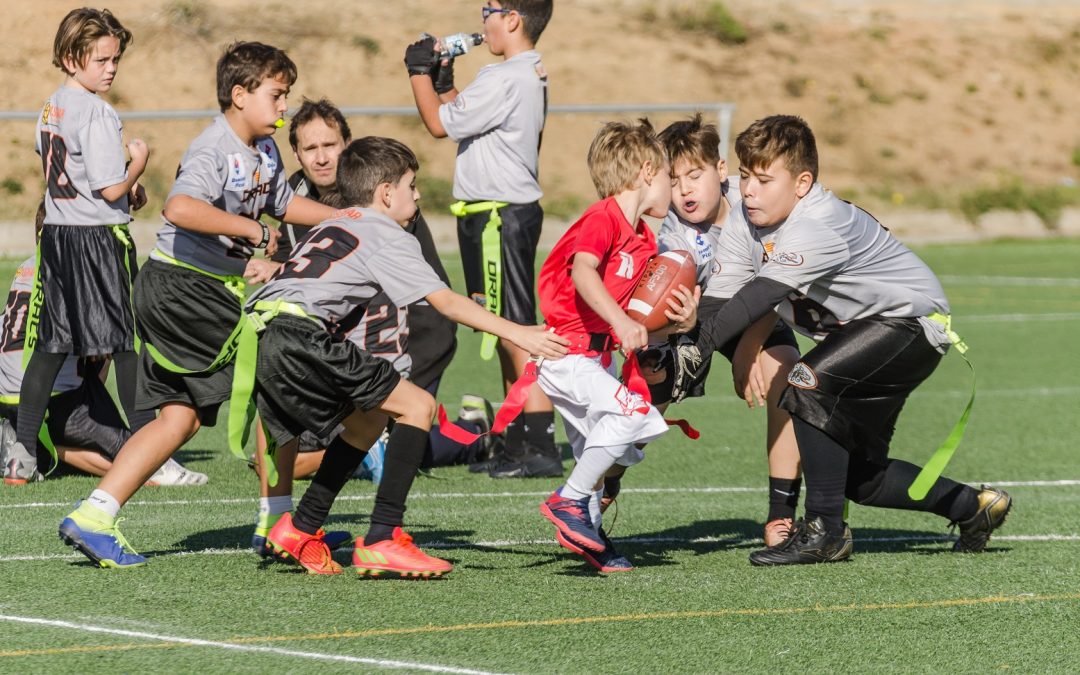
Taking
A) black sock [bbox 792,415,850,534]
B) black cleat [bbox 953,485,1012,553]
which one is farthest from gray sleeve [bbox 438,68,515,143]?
black cleat [bbox 953,485,1012,553]

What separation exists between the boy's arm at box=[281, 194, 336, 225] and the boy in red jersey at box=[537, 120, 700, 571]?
1239 millimetres

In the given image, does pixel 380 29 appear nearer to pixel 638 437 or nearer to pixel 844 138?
pixel 844 138

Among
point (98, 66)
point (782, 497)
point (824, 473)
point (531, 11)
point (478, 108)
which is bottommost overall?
point (782, 497)

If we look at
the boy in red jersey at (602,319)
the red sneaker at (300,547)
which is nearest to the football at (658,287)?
the boy in red jersey at (602,319)

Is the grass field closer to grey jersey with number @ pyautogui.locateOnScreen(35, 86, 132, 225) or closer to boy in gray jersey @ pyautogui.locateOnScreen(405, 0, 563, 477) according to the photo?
boy in gray jersey @ pyautogui.locateOnScreen(405, 0, 563, 477)

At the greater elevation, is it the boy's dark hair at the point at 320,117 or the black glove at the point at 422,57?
the black glove at the point at 422,57

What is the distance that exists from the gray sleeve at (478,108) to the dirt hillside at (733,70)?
16068 mm

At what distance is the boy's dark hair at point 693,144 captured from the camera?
6590mm

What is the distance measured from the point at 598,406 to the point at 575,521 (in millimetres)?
435

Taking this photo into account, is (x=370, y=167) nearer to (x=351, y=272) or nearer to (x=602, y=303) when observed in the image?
(x=351, y=272)

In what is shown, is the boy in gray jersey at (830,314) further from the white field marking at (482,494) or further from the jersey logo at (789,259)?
the white field marking at (482,494)

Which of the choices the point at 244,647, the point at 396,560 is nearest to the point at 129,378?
the point at 396,560

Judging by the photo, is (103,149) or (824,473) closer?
(824,473)

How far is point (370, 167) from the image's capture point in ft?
19.7
